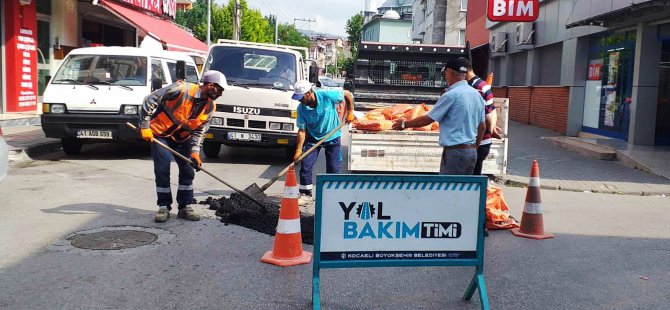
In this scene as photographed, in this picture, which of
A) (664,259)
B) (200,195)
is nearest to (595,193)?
(664,259)

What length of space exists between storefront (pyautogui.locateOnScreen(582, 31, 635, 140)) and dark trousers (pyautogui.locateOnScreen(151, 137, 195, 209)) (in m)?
11.7

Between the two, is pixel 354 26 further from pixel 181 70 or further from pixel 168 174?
pixel 168 174

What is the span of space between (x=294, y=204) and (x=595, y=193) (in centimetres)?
629

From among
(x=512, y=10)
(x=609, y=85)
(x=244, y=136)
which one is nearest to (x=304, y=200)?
(x=244, y=136)

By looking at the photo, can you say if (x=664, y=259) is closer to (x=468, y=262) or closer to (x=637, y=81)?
(x=468, y=262)

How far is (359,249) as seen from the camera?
4227 millimetres

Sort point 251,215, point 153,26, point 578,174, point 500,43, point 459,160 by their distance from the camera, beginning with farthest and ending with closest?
point 500,43 < point 153,26 < point 578,174 < point 251,215 < point 459,160

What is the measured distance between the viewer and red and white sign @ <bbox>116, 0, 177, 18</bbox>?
68.0ft

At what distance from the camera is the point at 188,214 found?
271 inches

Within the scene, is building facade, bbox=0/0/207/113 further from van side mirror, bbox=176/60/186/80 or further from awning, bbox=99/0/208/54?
van side mirror, bbox=176/60/186/80

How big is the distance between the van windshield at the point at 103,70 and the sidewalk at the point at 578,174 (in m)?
6.83

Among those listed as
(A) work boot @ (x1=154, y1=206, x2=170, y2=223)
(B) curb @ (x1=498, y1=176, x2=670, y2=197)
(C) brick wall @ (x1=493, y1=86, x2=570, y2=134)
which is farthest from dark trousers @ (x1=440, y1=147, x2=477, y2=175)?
(C) brick wall @ (x1=493, y1=86, x2=570, y2=134)

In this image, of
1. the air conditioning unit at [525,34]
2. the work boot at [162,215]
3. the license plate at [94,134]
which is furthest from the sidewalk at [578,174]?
the air conditioning unit at [525,34]

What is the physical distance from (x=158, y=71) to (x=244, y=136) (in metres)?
2.32
